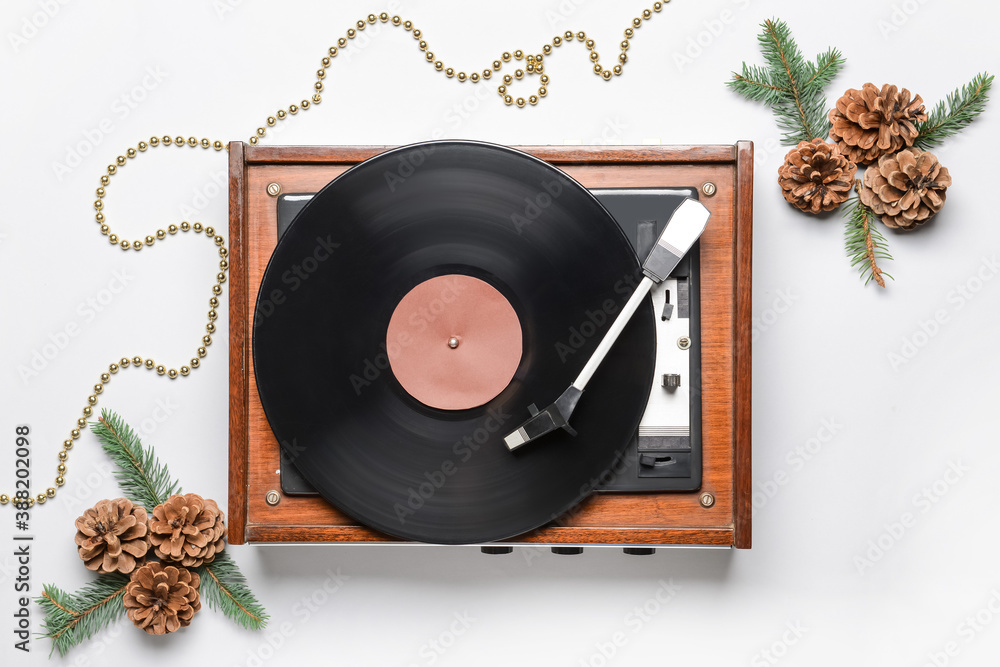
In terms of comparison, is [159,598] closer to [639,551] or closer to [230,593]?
[230,593]

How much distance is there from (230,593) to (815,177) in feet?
3.58

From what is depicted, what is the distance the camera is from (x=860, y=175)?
0.99 meters

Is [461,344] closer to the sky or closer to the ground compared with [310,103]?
closer to the ground

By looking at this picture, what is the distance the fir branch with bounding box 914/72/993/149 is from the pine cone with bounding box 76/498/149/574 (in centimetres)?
133

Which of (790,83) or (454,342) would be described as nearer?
(454,342)

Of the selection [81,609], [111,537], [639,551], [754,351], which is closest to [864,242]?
[754,351]

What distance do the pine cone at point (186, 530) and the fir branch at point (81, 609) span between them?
0.36ft

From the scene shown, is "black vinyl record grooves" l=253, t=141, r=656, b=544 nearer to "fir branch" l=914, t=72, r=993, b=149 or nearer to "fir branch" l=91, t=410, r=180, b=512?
"fir branch" l=91, t=410, r=180, b=512

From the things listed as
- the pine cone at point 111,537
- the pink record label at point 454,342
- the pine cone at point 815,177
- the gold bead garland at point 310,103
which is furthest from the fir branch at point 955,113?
the pine cone at point 111,537

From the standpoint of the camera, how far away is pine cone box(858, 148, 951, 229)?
95 cm

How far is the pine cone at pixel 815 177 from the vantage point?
960mm

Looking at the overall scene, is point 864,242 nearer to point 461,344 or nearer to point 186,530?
point 461,344

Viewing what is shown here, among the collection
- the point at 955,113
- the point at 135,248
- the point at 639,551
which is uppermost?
the point at 955,113

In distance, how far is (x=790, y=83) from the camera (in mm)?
983
